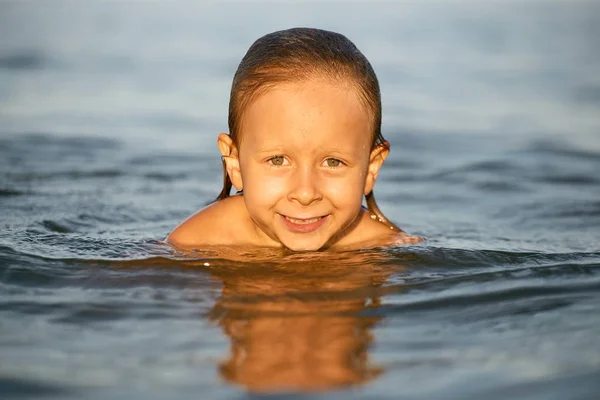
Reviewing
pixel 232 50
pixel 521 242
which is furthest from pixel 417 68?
pixel 521 242

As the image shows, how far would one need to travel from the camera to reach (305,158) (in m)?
4.38

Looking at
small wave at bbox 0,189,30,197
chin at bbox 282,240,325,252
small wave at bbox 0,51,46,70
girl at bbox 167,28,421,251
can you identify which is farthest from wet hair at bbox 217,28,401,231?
small wave at bbox 0,51,46,70

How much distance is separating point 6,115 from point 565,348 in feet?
26.3

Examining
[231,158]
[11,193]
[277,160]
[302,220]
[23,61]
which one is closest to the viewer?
[277,160]

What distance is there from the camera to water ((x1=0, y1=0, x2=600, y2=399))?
9.93 feet

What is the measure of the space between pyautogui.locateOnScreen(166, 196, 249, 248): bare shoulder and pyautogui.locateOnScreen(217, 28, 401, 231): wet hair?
0.61 m

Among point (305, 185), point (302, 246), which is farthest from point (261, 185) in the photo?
point (302, 246)

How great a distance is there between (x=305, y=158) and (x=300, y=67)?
44cm

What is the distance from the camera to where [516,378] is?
2.95 m

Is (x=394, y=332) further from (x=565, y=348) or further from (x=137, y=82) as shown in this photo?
(x=137, y=82)

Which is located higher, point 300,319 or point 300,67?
point 300,67

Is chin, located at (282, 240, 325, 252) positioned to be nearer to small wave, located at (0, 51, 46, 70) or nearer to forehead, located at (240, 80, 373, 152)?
forehead, located at (240, 80, 373, 152)

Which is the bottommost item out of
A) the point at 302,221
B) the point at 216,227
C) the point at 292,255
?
the point at 292,255

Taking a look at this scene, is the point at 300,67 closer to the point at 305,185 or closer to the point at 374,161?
the point at 305,185
